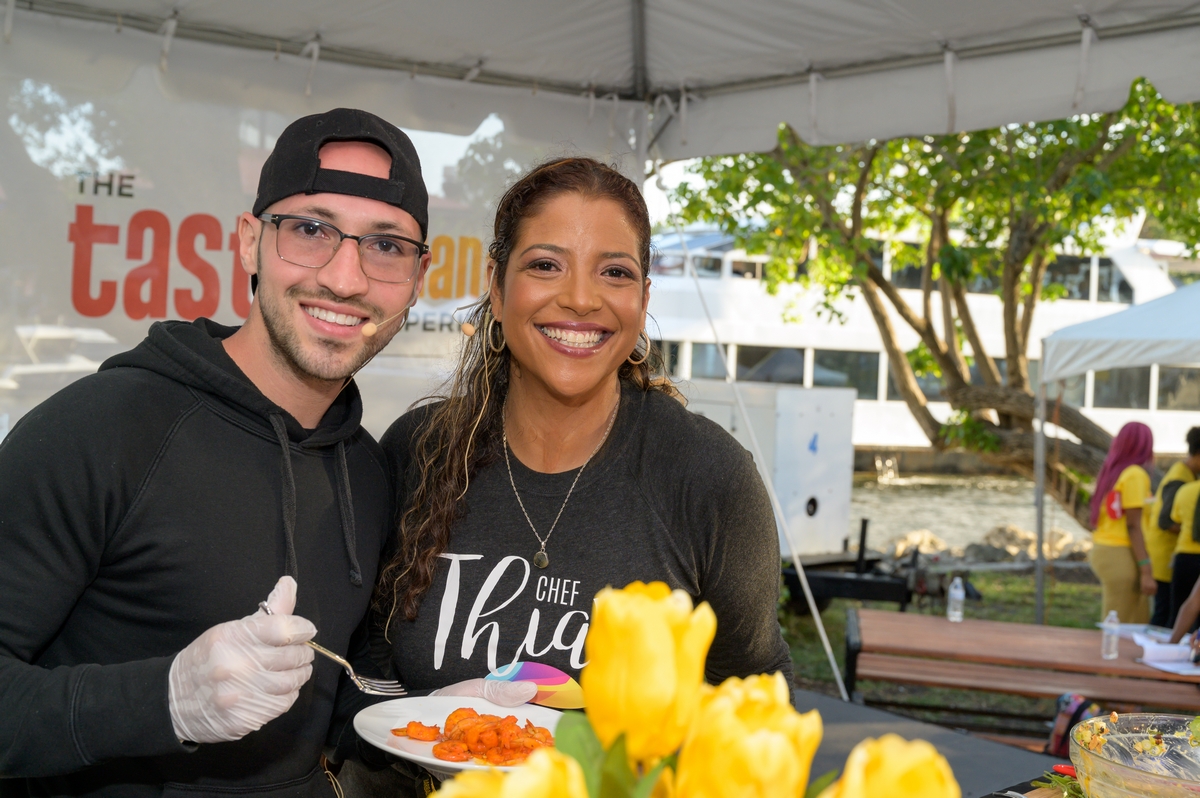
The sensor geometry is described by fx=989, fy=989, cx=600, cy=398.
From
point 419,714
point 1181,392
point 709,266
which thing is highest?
point 709,266

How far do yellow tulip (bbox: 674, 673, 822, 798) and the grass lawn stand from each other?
5853mm

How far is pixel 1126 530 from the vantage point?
8.08 meters

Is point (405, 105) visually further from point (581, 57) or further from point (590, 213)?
point (590, 213)

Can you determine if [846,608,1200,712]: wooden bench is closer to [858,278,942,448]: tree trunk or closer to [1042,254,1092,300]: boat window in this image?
[858,278,942,448]: tree trunk

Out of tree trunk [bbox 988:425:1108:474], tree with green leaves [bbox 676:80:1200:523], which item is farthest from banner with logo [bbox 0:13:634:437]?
tree trunk [bbox 988:425:1108:474]

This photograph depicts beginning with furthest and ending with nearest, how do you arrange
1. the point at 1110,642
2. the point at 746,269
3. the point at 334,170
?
the point at 746,269, the point at 1110,642, the point at 334,170

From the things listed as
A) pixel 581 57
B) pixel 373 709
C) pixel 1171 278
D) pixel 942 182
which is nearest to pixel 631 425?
pixel 373 709

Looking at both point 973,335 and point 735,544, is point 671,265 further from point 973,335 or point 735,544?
point 735,544

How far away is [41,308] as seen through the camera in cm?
355

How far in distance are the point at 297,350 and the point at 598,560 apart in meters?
0.69

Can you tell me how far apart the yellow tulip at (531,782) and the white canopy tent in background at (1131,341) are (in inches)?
317

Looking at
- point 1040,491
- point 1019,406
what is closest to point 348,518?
point 1040,491

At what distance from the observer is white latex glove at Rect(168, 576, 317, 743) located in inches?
49.7

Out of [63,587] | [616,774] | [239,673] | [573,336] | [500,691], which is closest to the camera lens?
[616,774]
